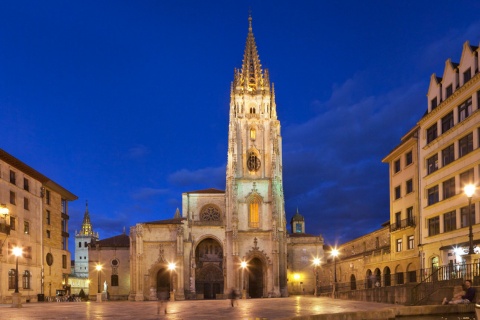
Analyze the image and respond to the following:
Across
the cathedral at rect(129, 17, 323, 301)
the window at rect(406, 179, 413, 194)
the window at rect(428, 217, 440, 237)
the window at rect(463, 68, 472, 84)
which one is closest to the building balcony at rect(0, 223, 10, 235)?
the cathedral at rect(129, 17, 323, 301)

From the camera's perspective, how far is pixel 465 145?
38.3m

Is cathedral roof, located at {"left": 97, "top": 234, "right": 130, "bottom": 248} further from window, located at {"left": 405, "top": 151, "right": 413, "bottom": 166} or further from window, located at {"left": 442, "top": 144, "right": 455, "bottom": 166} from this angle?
window, located at {"left": 442, "top": 144, "right": 455, "bottom": 166}

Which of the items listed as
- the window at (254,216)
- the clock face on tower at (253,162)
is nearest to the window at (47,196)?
the window at (254,216)

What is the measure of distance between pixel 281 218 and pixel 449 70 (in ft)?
147

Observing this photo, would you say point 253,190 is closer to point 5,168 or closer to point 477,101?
point 5,168

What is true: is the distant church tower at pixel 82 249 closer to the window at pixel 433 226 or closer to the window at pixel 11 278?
the window at pixel 11 278

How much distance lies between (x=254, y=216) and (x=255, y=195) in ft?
9.75

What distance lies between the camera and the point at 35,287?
58625 mm

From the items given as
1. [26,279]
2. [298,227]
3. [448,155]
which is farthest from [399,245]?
[298,227]

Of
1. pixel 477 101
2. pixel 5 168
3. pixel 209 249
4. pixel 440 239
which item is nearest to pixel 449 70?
pixel 477 101

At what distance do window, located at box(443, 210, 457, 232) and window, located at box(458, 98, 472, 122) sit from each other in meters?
6.47

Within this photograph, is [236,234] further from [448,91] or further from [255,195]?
[448,91]

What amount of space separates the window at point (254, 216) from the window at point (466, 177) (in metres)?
44.7

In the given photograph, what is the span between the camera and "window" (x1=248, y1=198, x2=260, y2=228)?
8081 centimetres
